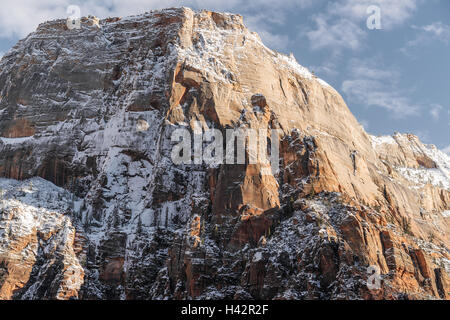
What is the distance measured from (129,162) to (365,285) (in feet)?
187

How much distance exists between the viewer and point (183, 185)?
151 m

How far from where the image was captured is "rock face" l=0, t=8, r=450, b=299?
132875mm

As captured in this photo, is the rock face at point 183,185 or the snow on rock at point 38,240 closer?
the rock face at point 183,185

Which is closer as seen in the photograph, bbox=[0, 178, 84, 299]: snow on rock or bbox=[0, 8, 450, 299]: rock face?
bbox=[0, 8, 450, 299]: rock face

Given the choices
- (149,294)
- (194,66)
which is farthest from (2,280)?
(194,66)

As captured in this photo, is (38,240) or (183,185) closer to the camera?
(38,240)

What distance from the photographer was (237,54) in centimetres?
17875

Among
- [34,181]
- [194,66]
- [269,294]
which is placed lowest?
[269,294]

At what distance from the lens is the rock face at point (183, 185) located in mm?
132875

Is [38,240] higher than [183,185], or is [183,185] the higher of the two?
[183,185]

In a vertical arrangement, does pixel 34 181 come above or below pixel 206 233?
above
